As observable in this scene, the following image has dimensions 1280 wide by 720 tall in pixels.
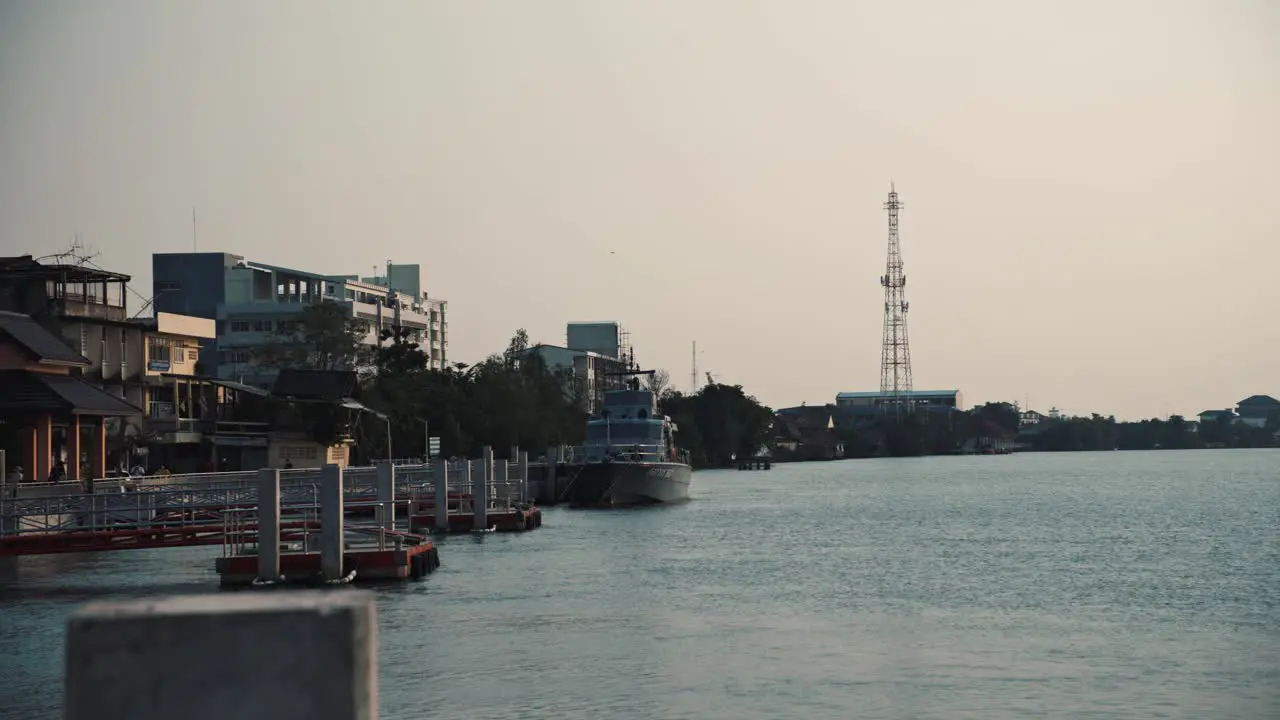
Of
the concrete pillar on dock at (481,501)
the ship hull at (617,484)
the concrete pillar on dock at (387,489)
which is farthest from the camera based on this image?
the ship hull at (617,484)

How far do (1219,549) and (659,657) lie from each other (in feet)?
106

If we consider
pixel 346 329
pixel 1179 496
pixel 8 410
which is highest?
pixel 346 329

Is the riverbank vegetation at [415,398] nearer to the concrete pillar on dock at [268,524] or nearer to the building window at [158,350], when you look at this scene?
the building window at [158,350]

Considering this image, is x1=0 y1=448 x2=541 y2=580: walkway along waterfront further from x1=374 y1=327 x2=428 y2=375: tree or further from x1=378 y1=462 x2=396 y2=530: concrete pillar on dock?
x1=374 y1=327 x2=428 y2=375: tree

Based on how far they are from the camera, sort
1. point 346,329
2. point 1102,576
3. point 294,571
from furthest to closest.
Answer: point 346,329, point 1102,576, point 294,571

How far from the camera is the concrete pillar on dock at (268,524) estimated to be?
111 feet

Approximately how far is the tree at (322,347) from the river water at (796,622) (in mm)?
36735

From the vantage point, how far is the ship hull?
268ft

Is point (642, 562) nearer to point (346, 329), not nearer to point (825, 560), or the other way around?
point (825, 560)

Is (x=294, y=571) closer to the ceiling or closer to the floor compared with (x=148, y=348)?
closer to the floor

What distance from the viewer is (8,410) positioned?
50.8 meters

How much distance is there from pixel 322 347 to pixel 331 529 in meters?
61.5

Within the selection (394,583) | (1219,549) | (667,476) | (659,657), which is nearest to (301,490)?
(394,583)

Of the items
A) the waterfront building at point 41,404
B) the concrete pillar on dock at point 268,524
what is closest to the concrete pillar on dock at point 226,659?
the concrete pillar on dock at point 268,524
